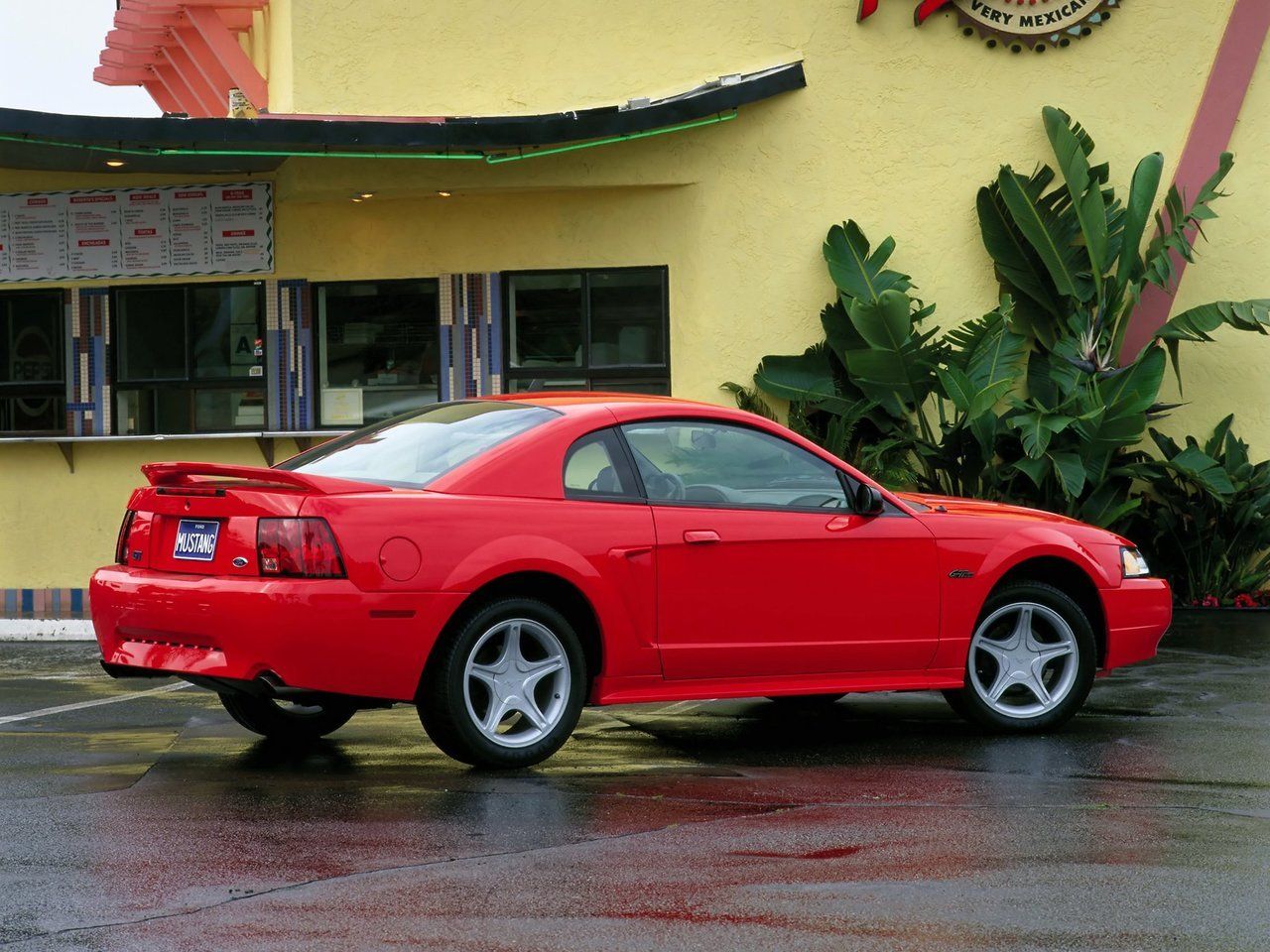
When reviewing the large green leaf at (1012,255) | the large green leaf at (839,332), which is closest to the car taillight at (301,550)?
the large green leaf at (839,332)

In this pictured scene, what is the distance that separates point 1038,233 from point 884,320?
1.48 m

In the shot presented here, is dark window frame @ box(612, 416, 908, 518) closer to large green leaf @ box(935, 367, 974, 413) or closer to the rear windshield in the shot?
the rear windshield

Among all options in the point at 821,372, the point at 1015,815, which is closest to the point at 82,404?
the point at 821,372

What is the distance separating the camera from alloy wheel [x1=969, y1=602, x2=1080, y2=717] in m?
8.06

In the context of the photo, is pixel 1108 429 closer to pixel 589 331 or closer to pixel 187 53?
pixel 589 331

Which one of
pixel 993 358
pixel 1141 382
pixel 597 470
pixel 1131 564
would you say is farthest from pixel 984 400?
pixel 597 470

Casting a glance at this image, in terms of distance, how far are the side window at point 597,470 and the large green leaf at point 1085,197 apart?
24.3ft

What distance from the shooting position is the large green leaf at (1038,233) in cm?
1387

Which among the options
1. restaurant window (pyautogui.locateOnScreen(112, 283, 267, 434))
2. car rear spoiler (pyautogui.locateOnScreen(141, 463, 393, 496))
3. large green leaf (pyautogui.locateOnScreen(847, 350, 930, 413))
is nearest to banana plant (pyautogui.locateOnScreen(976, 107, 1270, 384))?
large green leaf (pyautogui.locateOnScreen(847, 350, 930, 413))

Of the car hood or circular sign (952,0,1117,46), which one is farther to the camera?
circular sign (952,0,1117,46)

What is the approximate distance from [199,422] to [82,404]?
0.97 m

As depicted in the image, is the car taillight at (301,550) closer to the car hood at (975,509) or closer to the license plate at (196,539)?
the license plate at (196,539)

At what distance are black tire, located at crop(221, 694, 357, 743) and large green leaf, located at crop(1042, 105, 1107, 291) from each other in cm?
789

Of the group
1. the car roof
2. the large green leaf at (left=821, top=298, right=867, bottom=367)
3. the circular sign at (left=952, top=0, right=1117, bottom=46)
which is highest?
the circular sign at (left=952, top=0, right=1117, bottom=46)
